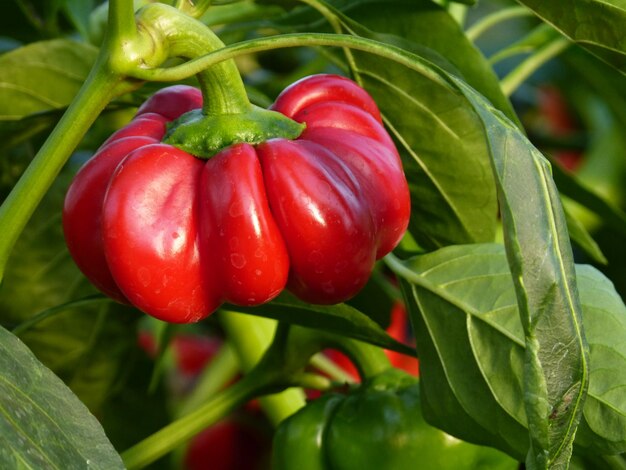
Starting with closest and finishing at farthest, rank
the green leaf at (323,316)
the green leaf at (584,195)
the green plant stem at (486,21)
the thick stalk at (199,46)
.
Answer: the thick stalk at (199,46) < the green leaf at (323,316) < the green leaf at (584,195) < the green plant stem at (486,21)

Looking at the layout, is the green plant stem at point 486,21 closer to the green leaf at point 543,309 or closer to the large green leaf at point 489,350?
the large green leaf at point 489,350

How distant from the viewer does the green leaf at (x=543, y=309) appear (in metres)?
0.42

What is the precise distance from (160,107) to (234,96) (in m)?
0.07

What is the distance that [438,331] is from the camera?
2.22ft

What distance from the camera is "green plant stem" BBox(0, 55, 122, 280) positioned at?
1.65 feet

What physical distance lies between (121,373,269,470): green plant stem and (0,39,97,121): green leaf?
250mm

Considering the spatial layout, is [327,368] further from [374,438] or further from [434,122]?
[434,122]

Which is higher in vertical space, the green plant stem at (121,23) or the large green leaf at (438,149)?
the green plant stem at (121,23)

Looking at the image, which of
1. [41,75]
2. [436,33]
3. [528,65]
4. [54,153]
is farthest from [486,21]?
[54,153]

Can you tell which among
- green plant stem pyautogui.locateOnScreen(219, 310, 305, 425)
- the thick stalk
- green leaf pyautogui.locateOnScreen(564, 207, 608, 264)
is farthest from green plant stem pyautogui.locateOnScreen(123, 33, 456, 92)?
green plant stem pyautogui.locateOnScreen(219, 310, 305, 425)

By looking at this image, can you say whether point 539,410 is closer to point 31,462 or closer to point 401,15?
point 31,462

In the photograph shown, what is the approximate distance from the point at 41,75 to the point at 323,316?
314 millimetres

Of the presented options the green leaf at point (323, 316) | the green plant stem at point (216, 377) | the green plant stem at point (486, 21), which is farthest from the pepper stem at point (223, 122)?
the green plant stem at point (216, 377)

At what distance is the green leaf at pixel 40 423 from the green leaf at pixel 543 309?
172mm
